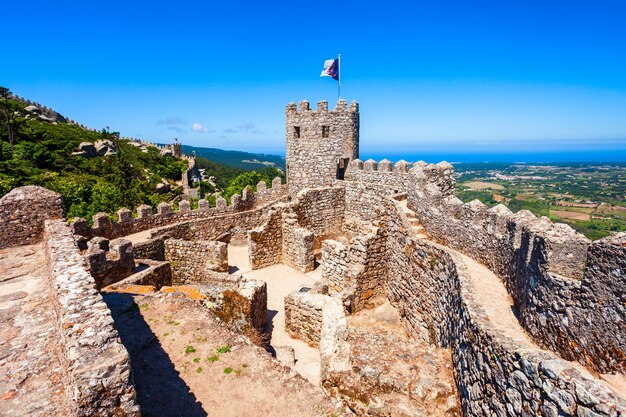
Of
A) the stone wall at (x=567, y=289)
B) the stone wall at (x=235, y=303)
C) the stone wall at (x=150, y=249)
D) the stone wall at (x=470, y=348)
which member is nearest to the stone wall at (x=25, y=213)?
the stone wall at (x=235, y=303)

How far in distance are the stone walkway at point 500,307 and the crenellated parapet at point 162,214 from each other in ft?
39.6

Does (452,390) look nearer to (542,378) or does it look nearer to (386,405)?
(386,405)

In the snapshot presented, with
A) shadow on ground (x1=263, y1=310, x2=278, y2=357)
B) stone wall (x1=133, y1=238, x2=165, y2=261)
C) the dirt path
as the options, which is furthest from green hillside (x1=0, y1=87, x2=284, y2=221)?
the dirt path

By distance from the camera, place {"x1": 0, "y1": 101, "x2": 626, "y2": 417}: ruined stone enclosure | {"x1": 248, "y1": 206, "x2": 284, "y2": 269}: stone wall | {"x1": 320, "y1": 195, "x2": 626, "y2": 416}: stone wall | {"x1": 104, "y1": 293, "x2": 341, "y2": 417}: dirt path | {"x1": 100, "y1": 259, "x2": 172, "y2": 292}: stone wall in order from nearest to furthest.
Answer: {"x1": 320, "y1": 195, "x2": 626, "y2": 416}: stone wall < {"x1": 0, "y1": 101, "x2": 626, "y2": 417}: ruined stone enclosure < {"x1": 104, "y1": 293, "x2": 341, "y2": 417}: dirt path < {"x1": 100, "y1": 259, "x2": 172, "y2": 292}: stone wall < {"x1": 248, "y1": 206, "x2": 284, "y2": 269}: stone wall

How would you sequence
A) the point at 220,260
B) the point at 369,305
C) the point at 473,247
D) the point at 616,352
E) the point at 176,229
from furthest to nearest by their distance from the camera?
the point at 176,229 < the point at 220,260 < the point at 369,305 < the point at 473,247 < the point at 616,352

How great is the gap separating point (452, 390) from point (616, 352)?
6.88ft

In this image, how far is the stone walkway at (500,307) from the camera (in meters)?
3.13

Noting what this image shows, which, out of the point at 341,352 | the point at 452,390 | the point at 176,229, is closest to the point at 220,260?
the point at 176,229

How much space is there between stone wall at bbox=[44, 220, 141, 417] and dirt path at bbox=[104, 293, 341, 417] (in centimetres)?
201

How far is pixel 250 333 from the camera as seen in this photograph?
798cm

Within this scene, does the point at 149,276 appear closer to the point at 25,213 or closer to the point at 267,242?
the point at 25,213

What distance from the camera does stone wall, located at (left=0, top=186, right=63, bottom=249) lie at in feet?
23.9

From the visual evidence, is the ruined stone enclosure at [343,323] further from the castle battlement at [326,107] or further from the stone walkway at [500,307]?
the castle battlement at [326,107]

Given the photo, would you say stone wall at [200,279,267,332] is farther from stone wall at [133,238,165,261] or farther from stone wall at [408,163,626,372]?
stone wall at [408,163,626,372]
